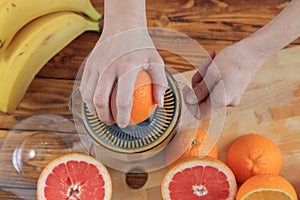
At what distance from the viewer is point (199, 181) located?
3.14 ft

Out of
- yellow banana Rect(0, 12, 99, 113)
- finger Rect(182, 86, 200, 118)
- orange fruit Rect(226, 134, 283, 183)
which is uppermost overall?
yellow banana Rect(0, 12, 99, 113)

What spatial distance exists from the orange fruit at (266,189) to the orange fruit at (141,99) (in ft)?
0.86

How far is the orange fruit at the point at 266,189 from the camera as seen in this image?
2.96 feet

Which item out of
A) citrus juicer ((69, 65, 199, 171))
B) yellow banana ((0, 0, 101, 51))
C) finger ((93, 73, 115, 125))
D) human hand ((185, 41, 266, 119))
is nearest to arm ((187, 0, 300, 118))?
human hand ((185, 41, 266, 119))

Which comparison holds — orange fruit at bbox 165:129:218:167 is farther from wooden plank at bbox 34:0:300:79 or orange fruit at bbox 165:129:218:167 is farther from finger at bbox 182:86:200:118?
wooden plank at bbox 34:0:300:79

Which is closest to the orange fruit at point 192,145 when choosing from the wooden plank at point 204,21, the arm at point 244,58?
the arm at point 244,58

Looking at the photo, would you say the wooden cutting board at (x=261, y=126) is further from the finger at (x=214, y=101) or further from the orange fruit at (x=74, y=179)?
the finger at (x=214, y=101)

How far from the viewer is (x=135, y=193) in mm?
1007

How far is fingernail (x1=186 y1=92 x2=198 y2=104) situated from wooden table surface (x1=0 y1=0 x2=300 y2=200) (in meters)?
0.10

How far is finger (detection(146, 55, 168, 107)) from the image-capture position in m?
0.73

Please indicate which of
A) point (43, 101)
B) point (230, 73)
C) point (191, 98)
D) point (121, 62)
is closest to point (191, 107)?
point (191, 98)

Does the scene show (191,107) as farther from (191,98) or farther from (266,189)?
(266,189)

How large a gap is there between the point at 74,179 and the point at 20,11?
1.13ft

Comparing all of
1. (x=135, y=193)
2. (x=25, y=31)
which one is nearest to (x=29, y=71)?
(x=25, y=31)
